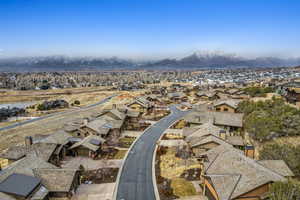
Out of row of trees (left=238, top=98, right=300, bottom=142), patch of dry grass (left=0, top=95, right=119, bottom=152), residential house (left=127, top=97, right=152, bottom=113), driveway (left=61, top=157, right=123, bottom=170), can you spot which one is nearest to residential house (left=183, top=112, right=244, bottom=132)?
row of trees (left=238, top=98, right=300, bottom=142)

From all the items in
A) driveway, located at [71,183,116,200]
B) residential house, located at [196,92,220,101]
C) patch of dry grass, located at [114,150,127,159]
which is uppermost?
residential house, located at [196,92,220,101]

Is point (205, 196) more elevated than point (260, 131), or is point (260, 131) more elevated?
point (260, 131)

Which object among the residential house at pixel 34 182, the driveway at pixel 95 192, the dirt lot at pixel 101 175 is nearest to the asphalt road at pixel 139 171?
the driveway at pixel 95 192

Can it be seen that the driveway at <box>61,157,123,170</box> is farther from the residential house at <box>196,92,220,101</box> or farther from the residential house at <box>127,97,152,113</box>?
the residential house at <box>196,92,220,101</box>

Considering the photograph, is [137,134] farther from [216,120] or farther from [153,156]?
[216,120]

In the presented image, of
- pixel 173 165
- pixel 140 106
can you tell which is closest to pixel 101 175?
pixel 173 165

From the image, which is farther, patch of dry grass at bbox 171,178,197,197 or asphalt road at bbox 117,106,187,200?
asphalt road at bbox 117,106,187,200

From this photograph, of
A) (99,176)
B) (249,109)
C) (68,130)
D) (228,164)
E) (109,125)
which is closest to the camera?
(228,164)

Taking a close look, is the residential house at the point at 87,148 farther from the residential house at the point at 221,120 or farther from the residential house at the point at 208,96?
the residential house at the point at 208,96

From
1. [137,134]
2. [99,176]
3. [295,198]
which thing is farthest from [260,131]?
[99,176]
